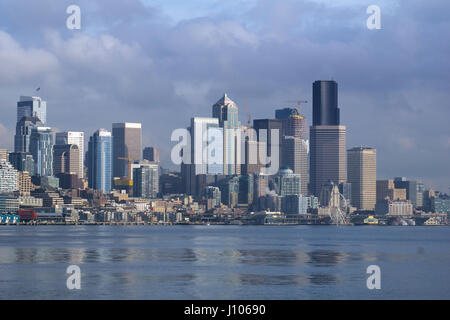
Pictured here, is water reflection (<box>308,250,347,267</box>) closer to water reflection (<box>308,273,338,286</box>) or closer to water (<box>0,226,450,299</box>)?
water (<box>0,226,450,299</box>)

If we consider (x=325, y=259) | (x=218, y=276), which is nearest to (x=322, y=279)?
(x=218, y=276)

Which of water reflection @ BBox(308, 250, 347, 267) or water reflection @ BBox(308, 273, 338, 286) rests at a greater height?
water reflection @ BBox(308, 273, 338, 286)

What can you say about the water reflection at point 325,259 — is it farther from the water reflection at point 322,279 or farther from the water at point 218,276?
the water reflection at point 322,279

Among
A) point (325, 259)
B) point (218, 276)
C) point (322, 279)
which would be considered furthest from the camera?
point (325, 259)

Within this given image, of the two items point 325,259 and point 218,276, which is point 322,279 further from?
point 325,259

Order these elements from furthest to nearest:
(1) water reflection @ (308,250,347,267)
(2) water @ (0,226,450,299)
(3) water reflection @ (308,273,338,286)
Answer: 1. (1) water reflection @ (308,250,347,267)
2. (3) water reflection @ (308,273,338,286)
3. (2) water @ (0,226,450,299)

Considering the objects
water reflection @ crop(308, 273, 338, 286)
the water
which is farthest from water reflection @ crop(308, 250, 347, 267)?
water reflection @ crop(308, 273, 338, 286)

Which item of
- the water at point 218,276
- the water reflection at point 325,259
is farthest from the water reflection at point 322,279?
the water reflection at point 325,259

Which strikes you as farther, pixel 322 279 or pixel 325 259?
pixel 325 259

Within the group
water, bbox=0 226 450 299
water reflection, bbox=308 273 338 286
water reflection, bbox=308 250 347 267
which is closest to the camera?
water, bbox=0 226 450 299

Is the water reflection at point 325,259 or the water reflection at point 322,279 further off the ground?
the water reflection at point 322,279
